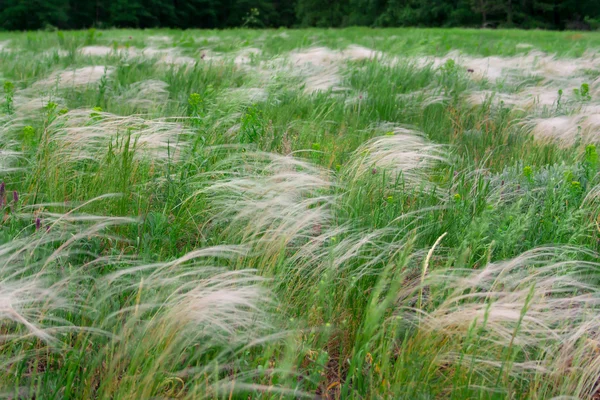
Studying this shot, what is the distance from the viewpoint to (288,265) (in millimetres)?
1796

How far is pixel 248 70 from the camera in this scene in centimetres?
546

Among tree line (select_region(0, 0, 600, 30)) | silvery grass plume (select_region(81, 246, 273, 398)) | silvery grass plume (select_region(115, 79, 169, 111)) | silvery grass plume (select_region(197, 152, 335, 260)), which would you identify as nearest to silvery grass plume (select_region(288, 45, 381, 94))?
silvery grass plume (select_region(115, 79, 169, 111))

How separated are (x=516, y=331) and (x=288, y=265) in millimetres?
735

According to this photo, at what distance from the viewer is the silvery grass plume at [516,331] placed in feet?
4.42

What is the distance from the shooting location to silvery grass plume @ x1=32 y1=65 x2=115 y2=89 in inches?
177

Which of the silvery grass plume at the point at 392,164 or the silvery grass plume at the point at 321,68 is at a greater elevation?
the silvery grass plume at the point at 321,68

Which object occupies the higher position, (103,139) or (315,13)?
(315,13)

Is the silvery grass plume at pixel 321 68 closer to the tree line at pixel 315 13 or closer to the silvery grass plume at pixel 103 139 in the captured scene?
the silvery grass plume at pixel 103 139

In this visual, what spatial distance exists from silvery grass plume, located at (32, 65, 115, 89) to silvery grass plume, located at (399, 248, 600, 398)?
3.63 metres

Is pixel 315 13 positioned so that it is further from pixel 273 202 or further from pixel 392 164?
pixel 273 202

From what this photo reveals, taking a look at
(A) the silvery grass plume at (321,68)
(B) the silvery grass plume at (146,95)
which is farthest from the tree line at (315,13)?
(B) the silvery grass plume at (146,95)

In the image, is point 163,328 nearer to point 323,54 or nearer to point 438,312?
point 438,312

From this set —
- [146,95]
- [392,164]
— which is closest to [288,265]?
[392,164]

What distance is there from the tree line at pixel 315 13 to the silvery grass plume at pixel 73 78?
25.5m
